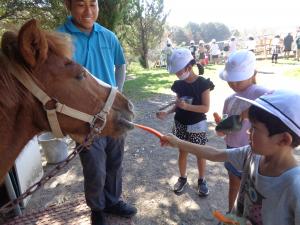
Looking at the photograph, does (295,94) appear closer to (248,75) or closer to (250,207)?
(250,207)

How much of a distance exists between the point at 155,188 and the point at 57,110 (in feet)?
8.15

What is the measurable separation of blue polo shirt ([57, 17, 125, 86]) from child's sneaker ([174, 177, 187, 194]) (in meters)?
1.67

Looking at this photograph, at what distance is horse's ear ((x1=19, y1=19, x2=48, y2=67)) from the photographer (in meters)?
1.47

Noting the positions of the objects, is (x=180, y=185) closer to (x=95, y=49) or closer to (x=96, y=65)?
(x=96, y=65)

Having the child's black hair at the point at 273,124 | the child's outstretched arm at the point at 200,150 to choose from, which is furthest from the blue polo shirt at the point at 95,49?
the child's black hair at the point at 273,124

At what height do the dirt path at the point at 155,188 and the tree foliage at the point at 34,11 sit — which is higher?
the tree foliage at the point at 34,11

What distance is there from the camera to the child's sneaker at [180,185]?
3.72 metres

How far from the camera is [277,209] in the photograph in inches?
61.4

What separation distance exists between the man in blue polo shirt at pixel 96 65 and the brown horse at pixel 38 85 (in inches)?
27.5

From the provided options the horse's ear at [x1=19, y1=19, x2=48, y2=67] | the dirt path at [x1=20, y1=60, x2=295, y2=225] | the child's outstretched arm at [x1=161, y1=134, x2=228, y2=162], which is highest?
the horse's ear at [x1=19, y1=19, x2=48, y2=67]

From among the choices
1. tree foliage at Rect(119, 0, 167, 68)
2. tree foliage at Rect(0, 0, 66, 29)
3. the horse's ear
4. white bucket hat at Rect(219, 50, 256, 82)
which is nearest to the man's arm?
white bucket hat at Rect(219, 50, 256, 82)

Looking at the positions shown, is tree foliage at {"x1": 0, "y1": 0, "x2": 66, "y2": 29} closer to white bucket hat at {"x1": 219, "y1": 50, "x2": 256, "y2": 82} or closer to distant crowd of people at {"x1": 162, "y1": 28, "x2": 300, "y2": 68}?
white bucket hat at {"x1": 219, "y1": 50, "x2": 256, "y2": 82}

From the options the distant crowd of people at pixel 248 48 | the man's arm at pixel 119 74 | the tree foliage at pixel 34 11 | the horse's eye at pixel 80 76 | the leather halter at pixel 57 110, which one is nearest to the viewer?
the leather halter at pixel 57 110

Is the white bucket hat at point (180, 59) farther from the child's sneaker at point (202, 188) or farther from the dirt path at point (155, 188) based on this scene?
the dirt path at point (155, 188)
